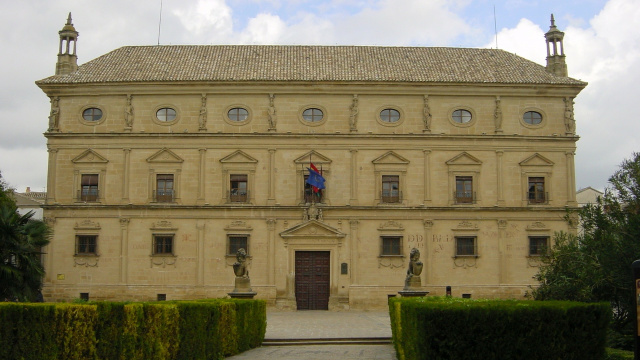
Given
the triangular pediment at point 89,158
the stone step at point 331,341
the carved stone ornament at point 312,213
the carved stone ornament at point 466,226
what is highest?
the triangular pediment at point 89,158

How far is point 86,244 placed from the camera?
37.2m

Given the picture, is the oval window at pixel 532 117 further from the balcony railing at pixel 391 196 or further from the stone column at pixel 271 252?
the stone column at pixel 271 252

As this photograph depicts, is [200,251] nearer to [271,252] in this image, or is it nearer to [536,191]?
[271,252]

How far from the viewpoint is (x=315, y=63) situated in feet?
131

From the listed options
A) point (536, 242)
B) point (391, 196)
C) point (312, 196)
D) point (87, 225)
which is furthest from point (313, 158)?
point (536, 242)

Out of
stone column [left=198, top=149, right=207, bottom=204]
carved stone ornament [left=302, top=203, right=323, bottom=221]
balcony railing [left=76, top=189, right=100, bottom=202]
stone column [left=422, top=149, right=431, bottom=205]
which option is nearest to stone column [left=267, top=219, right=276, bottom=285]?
carved stone ornament [left=302, top=203, right=323, bottom=221]

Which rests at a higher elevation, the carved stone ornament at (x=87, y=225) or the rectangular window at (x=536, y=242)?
the carved stone ornament at (x=87, y=225)

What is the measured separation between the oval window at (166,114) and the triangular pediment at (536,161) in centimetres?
1928

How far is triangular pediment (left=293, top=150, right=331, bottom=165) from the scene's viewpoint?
123 ft

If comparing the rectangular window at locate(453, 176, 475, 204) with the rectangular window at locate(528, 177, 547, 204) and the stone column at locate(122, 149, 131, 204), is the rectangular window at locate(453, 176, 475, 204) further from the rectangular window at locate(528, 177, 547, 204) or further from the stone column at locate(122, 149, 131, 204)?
the stone column at locate(122, 149, 131, 204)

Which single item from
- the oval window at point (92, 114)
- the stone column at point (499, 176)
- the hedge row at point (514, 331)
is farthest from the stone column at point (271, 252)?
the hedge row at point (514, 331)

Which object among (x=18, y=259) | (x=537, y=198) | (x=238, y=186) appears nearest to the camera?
(x=18, y=259)

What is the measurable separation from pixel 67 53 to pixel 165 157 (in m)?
8.85

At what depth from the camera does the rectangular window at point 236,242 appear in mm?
37031
